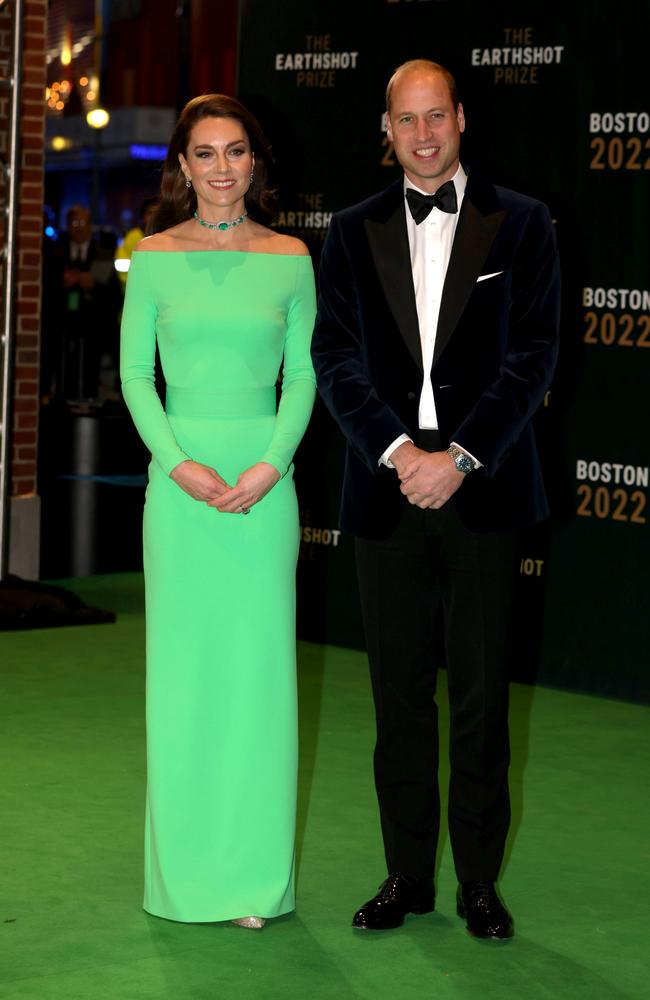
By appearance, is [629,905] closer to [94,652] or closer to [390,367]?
[390,367]

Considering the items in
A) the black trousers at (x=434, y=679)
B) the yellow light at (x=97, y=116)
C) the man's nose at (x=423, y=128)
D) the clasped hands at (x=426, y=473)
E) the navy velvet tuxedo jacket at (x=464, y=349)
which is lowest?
the black trousers at (x=434, y=679)

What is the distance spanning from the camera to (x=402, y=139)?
12.7ft

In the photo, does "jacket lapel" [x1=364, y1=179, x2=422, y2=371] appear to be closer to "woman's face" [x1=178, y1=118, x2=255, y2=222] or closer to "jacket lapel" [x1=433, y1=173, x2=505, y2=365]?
"jacket lapel" [x1=433, y1=173, x2=505, y2=365]

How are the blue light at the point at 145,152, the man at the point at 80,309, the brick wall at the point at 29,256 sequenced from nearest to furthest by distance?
1. the brick wall at the point at 29,256
2. the man at the point at 80,309
3. the blue light at the point at 145,152

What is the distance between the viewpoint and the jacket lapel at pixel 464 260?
3848 millimetres

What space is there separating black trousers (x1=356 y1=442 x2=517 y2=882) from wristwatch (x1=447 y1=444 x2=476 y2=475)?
146mm

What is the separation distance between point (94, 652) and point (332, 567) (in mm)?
1168

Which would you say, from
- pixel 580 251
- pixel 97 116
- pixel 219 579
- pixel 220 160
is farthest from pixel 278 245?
pixel 97 116

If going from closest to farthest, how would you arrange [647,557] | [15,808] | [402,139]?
1. [402,139]
2. [15,808]
3. [647,557]

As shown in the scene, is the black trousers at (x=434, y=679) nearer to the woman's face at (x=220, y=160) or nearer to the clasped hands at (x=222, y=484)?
the clasped hands at (x=222, y=484)

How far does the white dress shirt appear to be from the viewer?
12.8ft

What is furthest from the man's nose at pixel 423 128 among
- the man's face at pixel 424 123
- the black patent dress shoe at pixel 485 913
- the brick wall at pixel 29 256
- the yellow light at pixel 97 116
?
the yellow light at pixel 97 116

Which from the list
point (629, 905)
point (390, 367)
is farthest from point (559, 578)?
point (390, 367)

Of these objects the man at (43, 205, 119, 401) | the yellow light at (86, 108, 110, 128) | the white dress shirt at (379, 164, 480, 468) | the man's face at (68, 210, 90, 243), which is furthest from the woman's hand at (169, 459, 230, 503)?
the yellow light at (86, 108, 110, 128)
